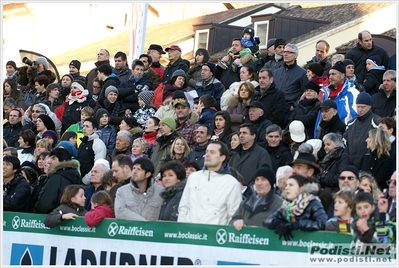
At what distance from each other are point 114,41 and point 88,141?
3243 centimetres

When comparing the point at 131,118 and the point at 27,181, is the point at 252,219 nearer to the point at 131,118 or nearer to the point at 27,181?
the point at 27,181

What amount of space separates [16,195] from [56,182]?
60 cm

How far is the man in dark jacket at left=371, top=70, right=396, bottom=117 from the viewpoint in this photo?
597 inches

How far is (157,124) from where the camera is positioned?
16.3m

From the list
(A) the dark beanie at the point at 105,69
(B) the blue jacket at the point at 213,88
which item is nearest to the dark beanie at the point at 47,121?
(A) the dark beanie at the point at 105,69

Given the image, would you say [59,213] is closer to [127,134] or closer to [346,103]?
[127,134]

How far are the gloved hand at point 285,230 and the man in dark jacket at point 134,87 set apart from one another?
833 centimetres

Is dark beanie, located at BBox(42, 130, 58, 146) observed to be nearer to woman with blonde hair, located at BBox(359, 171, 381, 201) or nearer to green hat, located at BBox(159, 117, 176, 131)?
green hat, located at BBox(159, 117, 176, 131)

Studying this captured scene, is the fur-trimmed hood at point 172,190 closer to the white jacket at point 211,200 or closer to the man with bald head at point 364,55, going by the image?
the white jacket at point 211,200

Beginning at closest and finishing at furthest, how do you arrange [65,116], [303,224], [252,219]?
[303,224]
[252,219]
[65,116]

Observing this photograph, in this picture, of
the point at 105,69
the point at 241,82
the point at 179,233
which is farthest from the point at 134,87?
the point at 179,233

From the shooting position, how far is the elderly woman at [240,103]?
16.2m

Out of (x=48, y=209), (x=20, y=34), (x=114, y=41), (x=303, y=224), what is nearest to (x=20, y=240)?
(x=48, y=209)

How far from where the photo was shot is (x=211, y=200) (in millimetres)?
11555
